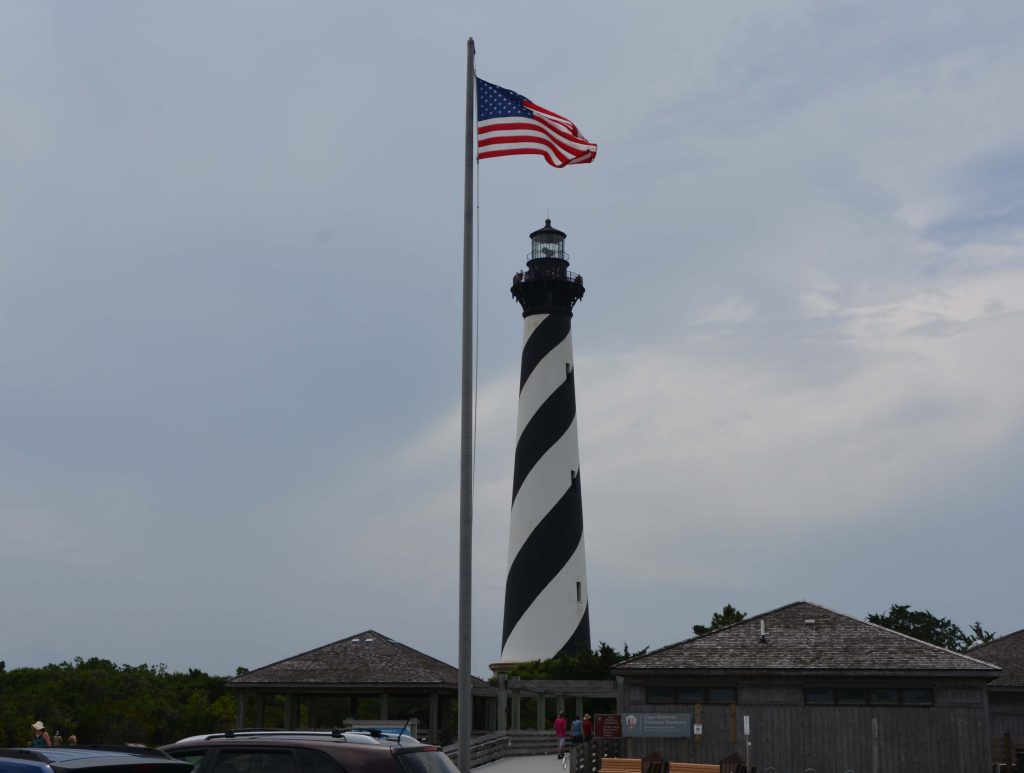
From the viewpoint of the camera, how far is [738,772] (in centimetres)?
2534

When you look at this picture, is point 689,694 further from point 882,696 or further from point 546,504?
point 546,504

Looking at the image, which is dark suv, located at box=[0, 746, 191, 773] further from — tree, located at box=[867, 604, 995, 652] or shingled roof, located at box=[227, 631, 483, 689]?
tree, located at box=[867, 604, 995, 652]

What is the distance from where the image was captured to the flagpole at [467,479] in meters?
13.6

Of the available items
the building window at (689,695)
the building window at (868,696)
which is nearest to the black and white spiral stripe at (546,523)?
the building window at (689,695)

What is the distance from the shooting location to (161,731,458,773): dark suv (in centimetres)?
863

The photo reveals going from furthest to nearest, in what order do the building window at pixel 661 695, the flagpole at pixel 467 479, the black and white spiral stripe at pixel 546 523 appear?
the black and white spiral stripe at pixel 546 523
the building window at pixel 661 695
the flagpole at pixel 467 479

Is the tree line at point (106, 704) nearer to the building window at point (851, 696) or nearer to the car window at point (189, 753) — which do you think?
the building window at point (851, 696)

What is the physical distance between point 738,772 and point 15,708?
3240cm

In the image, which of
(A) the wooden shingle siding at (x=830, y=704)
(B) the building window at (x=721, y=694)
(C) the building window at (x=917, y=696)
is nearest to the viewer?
(A) the wooden shingle siding at (x=830, y=704)

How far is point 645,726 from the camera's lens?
1131 inches

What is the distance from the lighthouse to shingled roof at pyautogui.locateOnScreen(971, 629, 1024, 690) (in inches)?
528

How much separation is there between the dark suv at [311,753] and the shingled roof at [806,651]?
2053 centimetres

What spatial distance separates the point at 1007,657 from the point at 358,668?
19761 mm

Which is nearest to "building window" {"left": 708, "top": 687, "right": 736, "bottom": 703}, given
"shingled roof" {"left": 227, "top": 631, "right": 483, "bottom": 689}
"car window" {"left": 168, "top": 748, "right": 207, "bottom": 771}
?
"shingled roof" {"left": 227, "top": 631, "right": 483, "bottom": 689}
